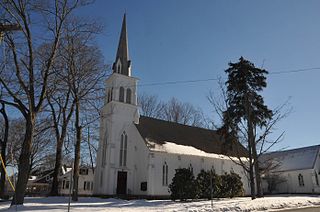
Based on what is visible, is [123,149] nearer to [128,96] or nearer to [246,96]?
[128,96]

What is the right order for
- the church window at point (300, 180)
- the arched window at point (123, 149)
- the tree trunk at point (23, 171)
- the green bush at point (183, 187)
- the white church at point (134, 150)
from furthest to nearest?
the church window at point (300, 180) < the arched window at point (123, 149) < the white church at point (134, 150) < the green bush at point (183, 187) < the tree trunk at point (23, 171)

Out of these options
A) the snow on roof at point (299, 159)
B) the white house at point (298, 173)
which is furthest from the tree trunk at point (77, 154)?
the snow on roof at point (299, 159)

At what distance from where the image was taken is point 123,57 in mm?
32812

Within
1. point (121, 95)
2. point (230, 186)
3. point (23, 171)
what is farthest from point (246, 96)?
point (23, 171)

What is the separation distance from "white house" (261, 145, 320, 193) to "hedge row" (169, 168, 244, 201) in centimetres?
1276

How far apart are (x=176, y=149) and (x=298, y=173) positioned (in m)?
21.6

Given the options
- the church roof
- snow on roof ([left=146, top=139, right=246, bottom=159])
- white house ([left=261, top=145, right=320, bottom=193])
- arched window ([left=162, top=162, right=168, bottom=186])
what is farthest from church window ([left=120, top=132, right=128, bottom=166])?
white house ([left=261, top=145, right=320, bottom=193])

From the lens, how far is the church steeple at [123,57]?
105ft

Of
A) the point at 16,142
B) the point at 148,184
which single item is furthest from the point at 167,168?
the point at 16,142

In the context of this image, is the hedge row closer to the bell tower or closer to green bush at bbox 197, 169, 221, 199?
green bush at bbox 197, 169, 221, 199

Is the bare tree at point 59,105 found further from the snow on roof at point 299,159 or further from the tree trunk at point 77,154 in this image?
the snow on roof at point 299,159

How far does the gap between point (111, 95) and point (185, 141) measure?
1005 centimetres

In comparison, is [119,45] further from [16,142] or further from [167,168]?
[16,142]

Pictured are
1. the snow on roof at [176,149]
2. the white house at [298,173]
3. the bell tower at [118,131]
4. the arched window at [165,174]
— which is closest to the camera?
the bell tower at [118,131]
